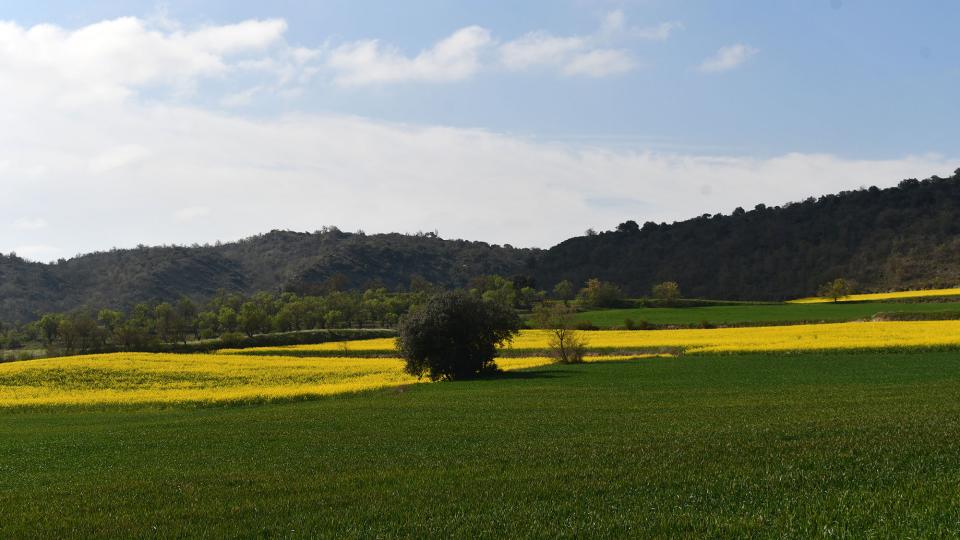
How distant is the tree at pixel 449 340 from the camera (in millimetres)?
54469

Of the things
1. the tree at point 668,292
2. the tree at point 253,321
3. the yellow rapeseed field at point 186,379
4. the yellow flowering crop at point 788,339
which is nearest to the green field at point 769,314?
the yellow flowering crop at point 788,339

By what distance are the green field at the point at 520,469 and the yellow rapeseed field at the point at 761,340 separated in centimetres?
2626

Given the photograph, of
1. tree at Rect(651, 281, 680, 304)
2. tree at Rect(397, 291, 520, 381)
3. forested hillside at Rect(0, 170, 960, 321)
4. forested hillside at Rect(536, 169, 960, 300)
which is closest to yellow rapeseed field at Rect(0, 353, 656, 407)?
tree at Rect(397, 291, 520, 381)

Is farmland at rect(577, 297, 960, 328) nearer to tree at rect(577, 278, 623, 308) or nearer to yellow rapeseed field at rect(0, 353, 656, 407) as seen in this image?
tree at rect(577, 278, 623, 308)

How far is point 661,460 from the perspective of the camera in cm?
1666

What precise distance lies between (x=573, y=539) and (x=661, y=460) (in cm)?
617

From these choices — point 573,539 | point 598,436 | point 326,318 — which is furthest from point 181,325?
point 573,539

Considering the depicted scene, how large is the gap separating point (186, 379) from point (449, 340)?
64.9ft

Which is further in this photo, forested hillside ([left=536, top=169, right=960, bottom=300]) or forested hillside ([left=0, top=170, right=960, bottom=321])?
forested hillside ([left=0, top=170, right=960, bottom=321])

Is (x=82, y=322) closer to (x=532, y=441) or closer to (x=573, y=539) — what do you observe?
(x=532, y=441)

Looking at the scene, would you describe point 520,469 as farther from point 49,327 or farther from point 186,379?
point 49,327

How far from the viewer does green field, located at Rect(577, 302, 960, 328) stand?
296ft

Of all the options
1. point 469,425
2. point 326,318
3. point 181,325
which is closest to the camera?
point 469,425

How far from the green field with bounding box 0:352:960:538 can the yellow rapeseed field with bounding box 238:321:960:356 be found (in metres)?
26.3
